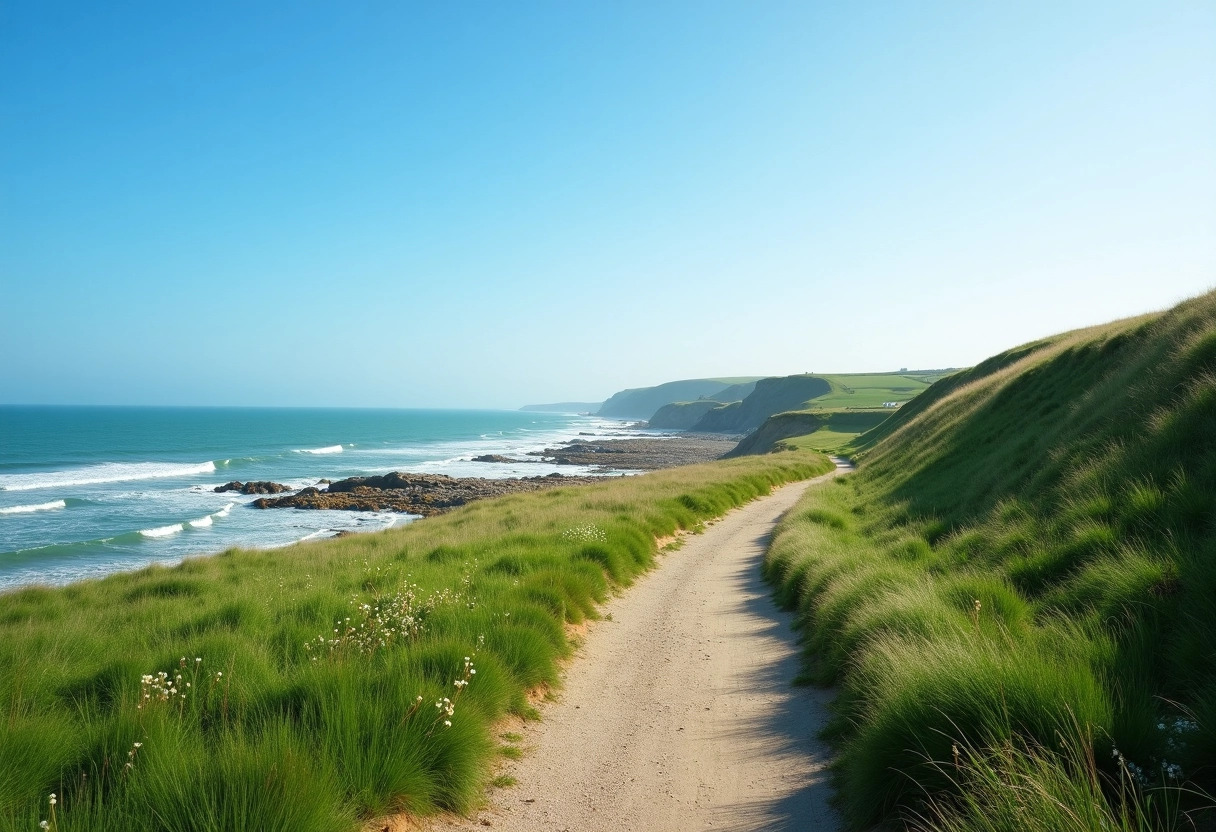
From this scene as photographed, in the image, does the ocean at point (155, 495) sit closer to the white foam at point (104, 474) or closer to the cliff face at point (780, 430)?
the white foam at point (104, 474)

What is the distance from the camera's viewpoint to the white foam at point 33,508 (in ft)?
135

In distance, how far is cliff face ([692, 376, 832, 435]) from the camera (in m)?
156

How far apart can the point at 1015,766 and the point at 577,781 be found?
3467 millimetres

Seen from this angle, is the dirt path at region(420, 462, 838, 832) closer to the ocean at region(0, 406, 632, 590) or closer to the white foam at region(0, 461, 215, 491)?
the ocean at region(0, 406, 632, 590)

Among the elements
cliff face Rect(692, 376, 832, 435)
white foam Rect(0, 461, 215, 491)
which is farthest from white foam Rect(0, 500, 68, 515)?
cliff face Rect(692, 376, 832, 435)

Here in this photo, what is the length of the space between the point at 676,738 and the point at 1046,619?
11.9ft

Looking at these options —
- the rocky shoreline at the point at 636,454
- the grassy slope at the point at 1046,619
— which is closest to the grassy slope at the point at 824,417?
the rocky shoreline at the point at 636,454

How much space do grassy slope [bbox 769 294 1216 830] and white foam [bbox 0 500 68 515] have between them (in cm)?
4897

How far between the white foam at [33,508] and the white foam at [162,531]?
11713mm

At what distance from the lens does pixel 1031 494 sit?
10.9 m

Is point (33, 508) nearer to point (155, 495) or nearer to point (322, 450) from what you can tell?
point (155, 495)

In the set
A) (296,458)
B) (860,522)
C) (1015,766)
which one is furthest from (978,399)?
(296,458)

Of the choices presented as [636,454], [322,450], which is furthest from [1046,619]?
[322,450]

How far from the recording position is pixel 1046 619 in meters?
6.12
